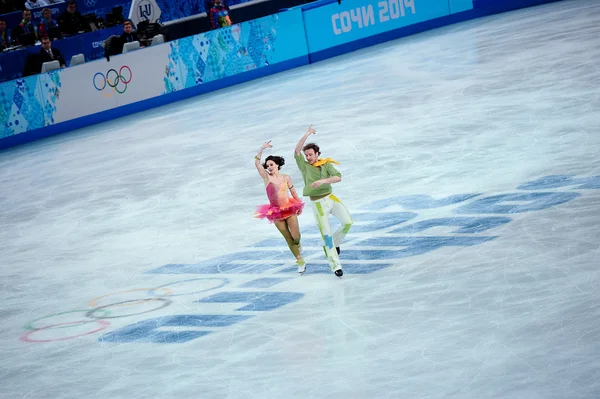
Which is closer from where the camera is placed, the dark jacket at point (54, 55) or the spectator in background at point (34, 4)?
the dark jacket at point (54, 55)

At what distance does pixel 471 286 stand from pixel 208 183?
6.09 meters

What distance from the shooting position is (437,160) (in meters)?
11.6

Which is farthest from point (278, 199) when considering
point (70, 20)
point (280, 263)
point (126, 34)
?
point (70, 20)

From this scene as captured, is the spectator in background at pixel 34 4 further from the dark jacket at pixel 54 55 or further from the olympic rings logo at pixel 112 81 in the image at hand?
the olympic rings logo at pixel 112 81

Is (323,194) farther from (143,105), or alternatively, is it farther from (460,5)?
(460,5)

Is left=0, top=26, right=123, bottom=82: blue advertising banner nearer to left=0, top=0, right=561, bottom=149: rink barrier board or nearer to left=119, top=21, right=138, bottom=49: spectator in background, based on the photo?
left=119, top=21, right=138, bottom=49: spectator in background

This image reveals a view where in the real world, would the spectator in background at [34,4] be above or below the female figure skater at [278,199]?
above

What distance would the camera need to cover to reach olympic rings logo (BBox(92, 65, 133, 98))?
68.6 feet

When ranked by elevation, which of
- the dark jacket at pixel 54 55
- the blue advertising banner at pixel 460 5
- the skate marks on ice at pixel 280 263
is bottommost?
the skate marks on ice at pixel 280 263

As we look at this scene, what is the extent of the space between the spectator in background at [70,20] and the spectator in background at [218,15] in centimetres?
338

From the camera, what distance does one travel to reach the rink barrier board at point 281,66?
20672mm

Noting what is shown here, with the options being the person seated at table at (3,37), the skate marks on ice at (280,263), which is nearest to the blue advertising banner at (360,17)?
the person seated at table at (3,37)

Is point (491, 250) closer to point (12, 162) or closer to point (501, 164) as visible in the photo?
point (501, 164)

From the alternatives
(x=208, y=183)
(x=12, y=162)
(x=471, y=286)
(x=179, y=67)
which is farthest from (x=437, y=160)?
(x=179, y=67)
